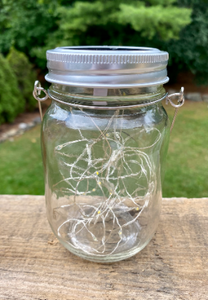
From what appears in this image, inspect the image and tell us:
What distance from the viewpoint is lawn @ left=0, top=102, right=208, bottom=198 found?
1.70 meters

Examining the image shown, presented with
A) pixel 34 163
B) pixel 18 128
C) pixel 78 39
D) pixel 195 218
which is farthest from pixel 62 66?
pixel 78 39

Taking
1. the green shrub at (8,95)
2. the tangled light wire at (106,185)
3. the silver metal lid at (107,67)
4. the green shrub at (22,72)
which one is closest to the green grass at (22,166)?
the green shrub at (8,95)

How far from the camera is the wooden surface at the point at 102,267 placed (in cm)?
50

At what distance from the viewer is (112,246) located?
59 centimetres

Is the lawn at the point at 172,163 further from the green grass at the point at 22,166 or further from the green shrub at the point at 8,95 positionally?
the green shrub at the point at 8,95

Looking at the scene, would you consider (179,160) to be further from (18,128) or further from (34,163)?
(18,128)

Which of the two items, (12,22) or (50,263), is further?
(12,22)

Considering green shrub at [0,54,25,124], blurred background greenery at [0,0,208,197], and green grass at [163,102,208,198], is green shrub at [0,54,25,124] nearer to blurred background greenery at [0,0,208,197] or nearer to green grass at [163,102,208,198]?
blurred background greenery at [0,0,208,197]

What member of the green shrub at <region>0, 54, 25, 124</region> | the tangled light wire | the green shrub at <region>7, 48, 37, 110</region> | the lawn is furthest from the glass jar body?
the green shrub at <region>7, 48, 37, 110</region>

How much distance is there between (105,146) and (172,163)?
144 centimetres

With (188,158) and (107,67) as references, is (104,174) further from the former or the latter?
(188,158)

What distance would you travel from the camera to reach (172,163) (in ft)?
6.42

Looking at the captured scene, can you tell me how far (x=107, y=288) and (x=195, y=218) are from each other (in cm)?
30

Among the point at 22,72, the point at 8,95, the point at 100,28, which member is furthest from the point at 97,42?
the point at 8,95
